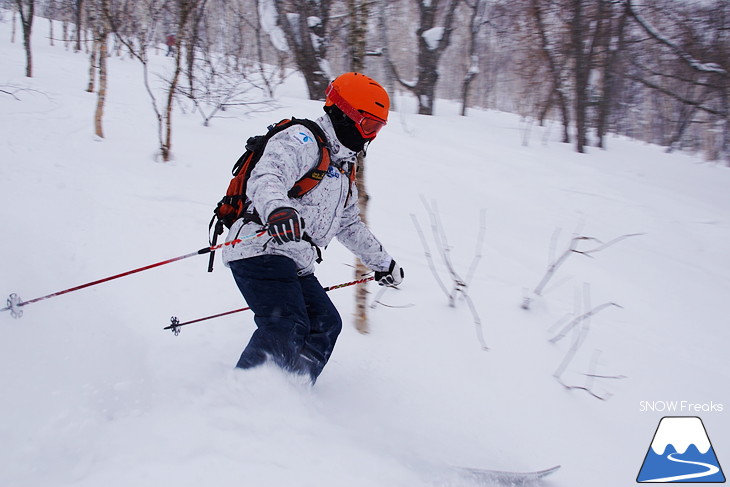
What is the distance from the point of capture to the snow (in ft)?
6.47

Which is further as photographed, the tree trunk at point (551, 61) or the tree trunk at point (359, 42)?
the tree trunk at point (551, 61)

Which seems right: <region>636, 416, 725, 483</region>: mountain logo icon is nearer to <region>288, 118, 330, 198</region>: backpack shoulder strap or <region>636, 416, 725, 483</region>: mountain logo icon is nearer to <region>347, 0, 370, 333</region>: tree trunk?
<region>347, 0, 370, 333</region>: tree trunk

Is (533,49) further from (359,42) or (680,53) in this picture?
(359,42)

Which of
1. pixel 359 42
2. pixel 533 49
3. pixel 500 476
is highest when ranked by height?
pixel 533 49

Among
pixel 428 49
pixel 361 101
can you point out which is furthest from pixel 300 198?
pixel 428 49

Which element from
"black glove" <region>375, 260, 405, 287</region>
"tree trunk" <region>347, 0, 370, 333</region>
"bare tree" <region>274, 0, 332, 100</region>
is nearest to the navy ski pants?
"black glove" <region>375, 260, 405, 287</region>

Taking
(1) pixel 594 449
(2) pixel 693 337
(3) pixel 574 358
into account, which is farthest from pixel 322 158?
(2) pixel 693 337

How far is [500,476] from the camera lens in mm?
2223

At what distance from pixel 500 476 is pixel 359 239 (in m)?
1.44

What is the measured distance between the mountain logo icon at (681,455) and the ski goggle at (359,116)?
232cm

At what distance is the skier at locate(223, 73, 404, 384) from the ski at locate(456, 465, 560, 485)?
88 centimetres

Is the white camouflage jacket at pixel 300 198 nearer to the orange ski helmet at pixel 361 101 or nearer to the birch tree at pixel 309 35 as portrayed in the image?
the orange ski helmet at pixel 361 101

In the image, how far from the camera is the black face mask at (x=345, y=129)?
239 centimetres

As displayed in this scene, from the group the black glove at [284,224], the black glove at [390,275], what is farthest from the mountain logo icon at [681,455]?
the black glove at [284,224]
